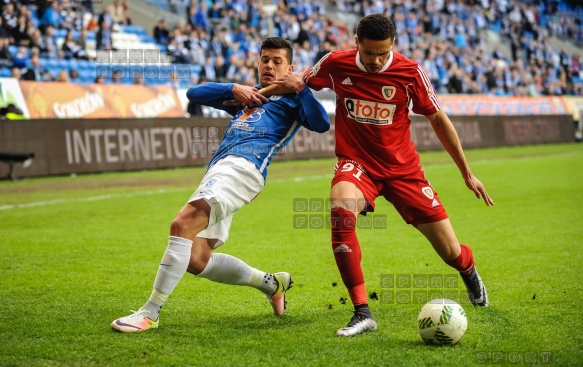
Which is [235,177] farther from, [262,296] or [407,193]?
[262,296]

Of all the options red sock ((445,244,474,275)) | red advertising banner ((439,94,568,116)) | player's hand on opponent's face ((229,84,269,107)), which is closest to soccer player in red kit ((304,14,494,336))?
red sock ((445,244,474,275))

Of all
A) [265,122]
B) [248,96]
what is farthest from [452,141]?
[248,96]

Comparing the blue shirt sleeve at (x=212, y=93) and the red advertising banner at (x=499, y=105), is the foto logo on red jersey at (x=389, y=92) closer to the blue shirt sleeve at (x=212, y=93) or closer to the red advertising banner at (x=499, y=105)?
the blue shirt sleeve at (x=212, y=93)

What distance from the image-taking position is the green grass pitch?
4.89 m

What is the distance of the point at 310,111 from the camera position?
19.2 feet

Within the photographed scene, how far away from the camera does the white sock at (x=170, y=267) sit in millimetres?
5340

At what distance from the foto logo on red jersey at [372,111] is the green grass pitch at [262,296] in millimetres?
1499

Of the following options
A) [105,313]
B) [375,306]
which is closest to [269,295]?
[375,306]

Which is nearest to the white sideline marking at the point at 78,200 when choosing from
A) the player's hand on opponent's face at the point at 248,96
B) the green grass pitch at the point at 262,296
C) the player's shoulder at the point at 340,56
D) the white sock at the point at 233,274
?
the green grass pitch at the point at 262,296

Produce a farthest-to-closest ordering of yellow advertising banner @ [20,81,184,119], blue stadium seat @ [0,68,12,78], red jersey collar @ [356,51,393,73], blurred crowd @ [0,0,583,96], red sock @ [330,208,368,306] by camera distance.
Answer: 1. blurred crowd @ [0,0,583,96]
2. blue stadium seat @ [0,68,12,78]
3. yellow advertising banner @ [20,81,184,119]
4. red jersey collar @ [356,51,393,73]
5. red sock @ [330,208,368,306]

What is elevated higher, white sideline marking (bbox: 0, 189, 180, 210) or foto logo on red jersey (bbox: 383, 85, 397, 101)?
foto logo on red jersey (bbox: 383, 85, 397, 101)

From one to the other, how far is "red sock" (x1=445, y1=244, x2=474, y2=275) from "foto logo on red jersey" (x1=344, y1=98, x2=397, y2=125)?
121cm

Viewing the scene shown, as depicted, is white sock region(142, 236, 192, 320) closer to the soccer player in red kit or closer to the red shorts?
the soccer player in red kit

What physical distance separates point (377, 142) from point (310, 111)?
1.82ft
